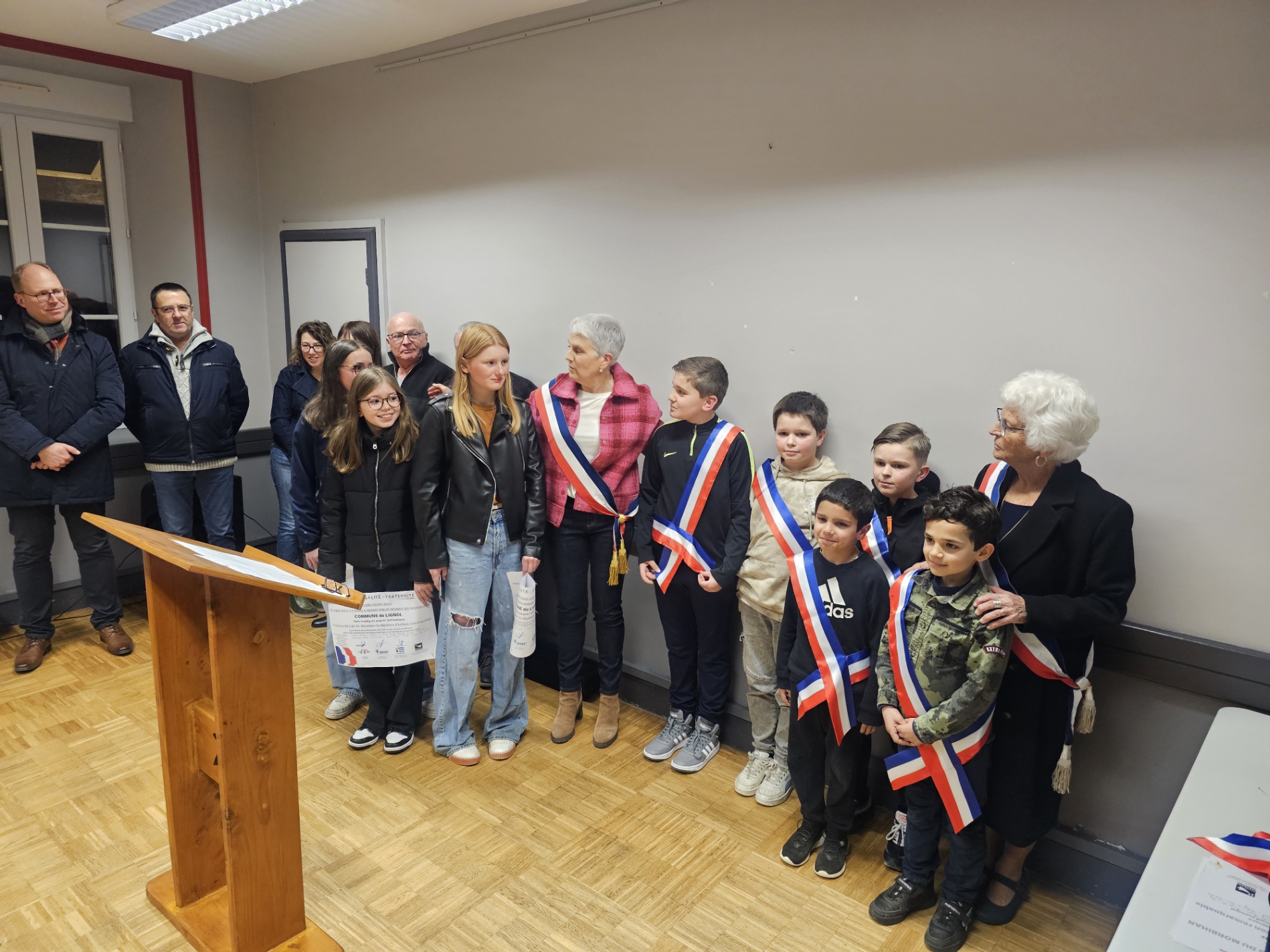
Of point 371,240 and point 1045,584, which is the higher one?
point 371,240

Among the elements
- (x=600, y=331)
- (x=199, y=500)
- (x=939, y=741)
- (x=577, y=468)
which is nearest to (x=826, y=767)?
(x=939, y=741)

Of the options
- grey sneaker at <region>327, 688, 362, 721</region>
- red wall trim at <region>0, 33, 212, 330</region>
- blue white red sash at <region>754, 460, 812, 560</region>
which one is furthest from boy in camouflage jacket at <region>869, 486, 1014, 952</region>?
red wall trim at <region>0, 33, 212, 330</region>

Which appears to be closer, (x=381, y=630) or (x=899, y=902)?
(x=899, y=902)

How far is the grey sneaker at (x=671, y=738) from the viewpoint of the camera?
304cm

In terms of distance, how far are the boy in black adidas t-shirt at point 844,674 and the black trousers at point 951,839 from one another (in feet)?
0.68

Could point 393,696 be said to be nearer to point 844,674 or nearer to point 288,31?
point 844,674

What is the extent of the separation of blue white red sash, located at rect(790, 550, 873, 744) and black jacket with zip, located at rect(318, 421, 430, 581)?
1.28 meters

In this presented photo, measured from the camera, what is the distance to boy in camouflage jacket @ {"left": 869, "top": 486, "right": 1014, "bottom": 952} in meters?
2.03

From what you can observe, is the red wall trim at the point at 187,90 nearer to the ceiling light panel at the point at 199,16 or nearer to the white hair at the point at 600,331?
the ceiling light panel at the point at 199,16

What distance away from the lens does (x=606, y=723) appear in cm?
319

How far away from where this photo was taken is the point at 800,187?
9.04ft

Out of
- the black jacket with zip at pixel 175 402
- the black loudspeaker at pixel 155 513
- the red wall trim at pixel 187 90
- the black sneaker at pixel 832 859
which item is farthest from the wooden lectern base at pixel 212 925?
the red wall trim at pixel 187 90

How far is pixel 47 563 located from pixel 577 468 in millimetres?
2468

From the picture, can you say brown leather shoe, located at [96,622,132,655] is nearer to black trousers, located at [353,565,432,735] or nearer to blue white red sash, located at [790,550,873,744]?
black trousers, located at [353,565,432,735]
